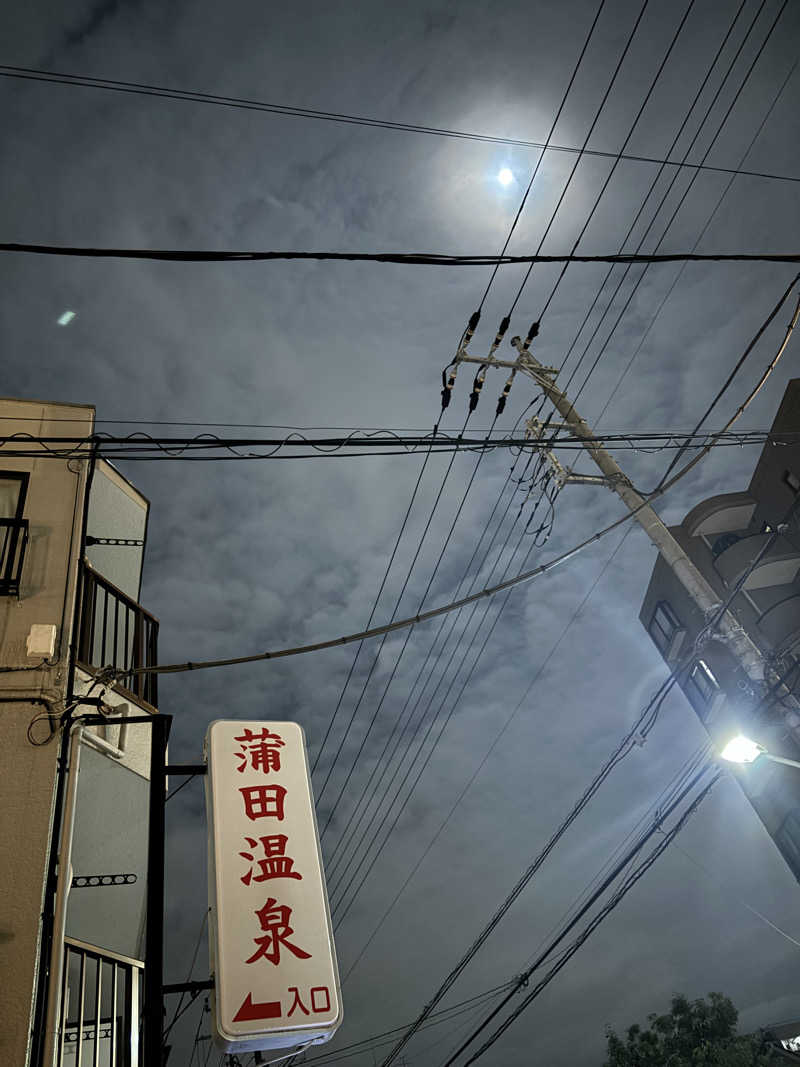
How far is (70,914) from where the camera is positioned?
751 centimetres

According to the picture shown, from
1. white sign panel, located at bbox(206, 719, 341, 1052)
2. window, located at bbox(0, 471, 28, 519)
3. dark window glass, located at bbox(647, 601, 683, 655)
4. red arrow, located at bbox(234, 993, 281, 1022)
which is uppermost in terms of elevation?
dark window glass, located at bbox(647, 601, 683, 655)

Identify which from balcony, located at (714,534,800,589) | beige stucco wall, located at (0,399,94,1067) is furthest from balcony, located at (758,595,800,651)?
beige stucco wall, located at (0,399,94,1067)

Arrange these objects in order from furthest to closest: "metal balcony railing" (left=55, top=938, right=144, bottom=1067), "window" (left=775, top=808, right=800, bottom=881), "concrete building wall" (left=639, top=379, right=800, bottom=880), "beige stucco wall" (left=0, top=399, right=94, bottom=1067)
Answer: "concrete building wall" (left=639, top=379, right=800, bottom=880), "window" (left=775, top=808, right=800, bottom=881), "metal balcony railing" (left=55, top=938, right=144, bottom=1067), "beige stucco wall" (left=0, top=399, right=94, bottom=1067)

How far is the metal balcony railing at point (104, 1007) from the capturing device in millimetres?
6965

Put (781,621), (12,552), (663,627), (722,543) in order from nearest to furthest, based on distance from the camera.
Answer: (12,552) → (781,621) → (722,543) → (663,627)

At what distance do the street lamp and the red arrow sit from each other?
645 centimetres

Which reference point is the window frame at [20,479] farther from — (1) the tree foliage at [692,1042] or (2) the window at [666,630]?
(1) the tree foliage at [692,1042]

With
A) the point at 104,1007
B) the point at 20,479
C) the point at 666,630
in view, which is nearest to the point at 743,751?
the point at 104,1007

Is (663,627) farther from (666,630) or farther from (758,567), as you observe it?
(758,567)

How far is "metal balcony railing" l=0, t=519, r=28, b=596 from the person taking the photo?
801 centimetres

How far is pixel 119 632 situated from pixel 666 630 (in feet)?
80.6

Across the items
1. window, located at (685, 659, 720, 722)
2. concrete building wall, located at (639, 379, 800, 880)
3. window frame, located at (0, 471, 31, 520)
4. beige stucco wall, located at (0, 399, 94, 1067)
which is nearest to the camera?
beige stucco wall, located at (0, 399, 94, 1067)

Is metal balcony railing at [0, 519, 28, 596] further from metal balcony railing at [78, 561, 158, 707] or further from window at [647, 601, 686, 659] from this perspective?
window at [647, 601, 686, 659]

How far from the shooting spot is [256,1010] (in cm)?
483
